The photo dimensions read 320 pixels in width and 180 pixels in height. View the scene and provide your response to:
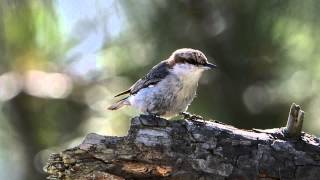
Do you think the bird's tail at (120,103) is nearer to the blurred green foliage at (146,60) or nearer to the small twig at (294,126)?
the blurred green foliage at (146,60)

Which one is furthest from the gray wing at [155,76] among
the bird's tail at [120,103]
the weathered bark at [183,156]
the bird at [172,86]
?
the weathered bark at [183,156]

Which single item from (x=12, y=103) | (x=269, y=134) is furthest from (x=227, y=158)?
(x=12, y=103)

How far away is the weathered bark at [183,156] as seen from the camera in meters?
2.20

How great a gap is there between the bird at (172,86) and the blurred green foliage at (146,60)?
0.46 m

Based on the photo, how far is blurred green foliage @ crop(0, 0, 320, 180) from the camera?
3.49m

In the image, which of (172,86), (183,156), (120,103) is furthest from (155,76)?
(183,156)

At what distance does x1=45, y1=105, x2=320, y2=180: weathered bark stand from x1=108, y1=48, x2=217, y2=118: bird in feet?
2.47

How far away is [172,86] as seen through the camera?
3.09 metres

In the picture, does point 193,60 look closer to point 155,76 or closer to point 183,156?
point 155,76

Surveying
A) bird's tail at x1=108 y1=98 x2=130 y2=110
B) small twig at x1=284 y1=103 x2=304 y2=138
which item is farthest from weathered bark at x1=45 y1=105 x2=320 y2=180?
bird's tail at x1=108 y1=98 x2=130 y2=110

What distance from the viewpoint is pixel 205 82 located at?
362cm

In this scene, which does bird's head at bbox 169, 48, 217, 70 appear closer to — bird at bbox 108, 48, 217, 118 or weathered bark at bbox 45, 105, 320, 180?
bird at bbox 108, 48, 217, 118

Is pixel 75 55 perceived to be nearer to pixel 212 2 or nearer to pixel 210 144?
pixel 212 2

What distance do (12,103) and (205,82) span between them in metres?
1.11
